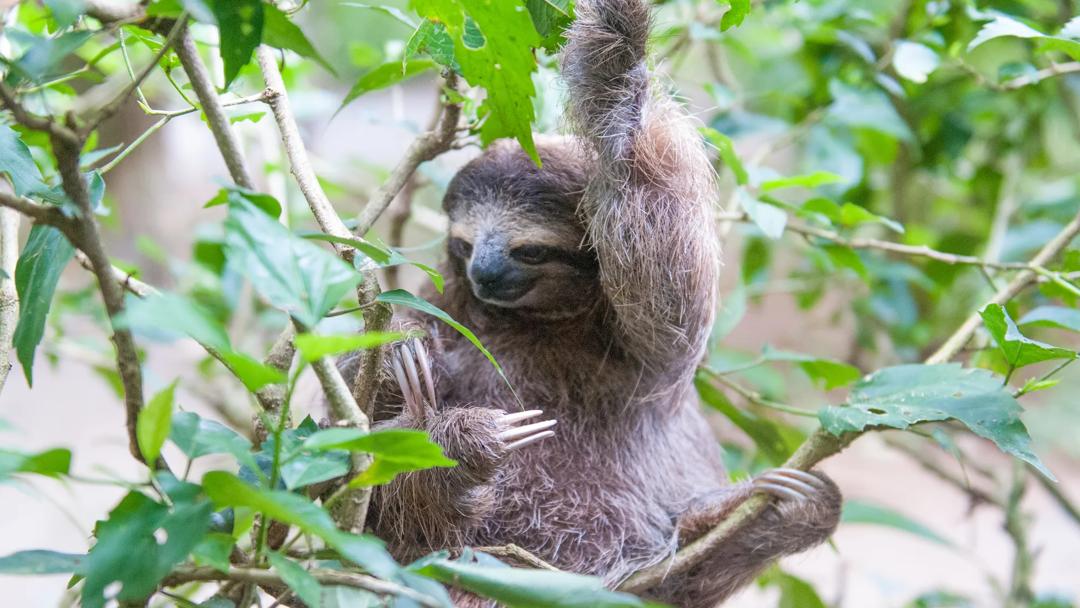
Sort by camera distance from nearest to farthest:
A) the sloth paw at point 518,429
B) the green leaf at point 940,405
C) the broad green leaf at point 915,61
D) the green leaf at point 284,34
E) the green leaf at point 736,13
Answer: the green leaf at point 284,34
the green leaf at point 736,13
the green leaf at point 940,405
the sloth paw at point 518,429
the broad green leaf at point 915,61

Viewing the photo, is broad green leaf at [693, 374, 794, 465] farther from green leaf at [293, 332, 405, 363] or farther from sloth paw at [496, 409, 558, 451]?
green leaf at [293, 332, 405, 363]

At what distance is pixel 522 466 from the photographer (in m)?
2.55

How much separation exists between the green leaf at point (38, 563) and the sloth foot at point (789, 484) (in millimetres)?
1577

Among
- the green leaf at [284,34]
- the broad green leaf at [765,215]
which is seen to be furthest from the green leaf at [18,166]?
the broad green leaf at [765,215]

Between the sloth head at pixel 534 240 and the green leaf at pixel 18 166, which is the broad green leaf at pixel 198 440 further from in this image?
the sloth head at pixel 534 240

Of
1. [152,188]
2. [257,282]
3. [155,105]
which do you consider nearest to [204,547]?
[257,282]

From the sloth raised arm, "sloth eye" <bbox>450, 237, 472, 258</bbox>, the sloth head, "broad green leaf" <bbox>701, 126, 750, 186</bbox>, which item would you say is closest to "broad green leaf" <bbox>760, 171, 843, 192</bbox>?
"broad green leaf" <bbox>701, 126, 750, 186</bbox>

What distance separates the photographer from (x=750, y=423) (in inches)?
110

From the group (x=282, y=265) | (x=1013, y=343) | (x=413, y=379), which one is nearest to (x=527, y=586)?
(x=282, y=265)

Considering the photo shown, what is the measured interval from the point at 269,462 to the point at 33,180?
69 centimetres

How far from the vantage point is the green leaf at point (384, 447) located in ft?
3.87

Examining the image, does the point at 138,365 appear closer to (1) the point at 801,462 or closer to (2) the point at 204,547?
(2) the point at 204,547

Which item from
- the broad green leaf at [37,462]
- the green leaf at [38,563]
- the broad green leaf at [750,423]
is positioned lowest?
the broad green leaf at [750,423]

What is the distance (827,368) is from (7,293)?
6.95 feet
